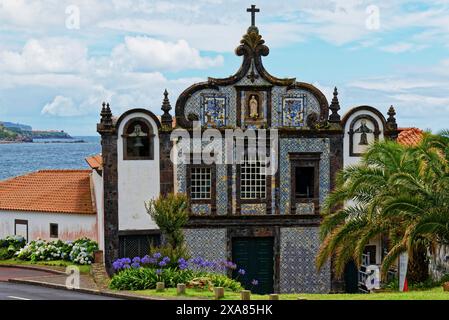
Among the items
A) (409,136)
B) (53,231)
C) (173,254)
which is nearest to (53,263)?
(53,231)

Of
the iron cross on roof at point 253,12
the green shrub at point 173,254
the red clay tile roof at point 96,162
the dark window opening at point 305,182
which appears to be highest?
the iron cross on roof at point 253,12

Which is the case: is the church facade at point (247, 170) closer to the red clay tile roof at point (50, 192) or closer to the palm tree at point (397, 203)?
the red clay tile roof at point (50, 192)

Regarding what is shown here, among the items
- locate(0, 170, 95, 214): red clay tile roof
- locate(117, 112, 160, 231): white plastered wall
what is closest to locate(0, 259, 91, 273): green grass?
locate(117, 112, 160, 231): white plastered wall

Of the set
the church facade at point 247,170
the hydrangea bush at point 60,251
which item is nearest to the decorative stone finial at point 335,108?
the church facade at point 247,170

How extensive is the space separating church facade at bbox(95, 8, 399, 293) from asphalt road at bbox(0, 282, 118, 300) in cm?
480

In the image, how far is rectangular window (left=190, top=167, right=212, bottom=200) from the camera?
3672cm

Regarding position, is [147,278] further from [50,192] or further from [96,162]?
[50,192]

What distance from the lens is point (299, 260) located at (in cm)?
→ 3719

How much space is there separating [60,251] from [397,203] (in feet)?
51.2

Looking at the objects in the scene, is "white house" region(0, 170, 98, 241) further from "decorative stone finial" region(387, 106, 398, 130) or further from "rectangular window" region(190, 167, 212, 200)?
"decorative stone finial" region(387, 106, 398, 130)

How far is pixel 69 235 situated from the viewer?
38.8 metres

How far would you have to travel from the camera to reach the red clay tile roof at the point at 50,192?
39.2 metres

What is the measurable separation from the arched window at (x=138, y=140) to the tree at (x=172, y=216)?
10.9 feet

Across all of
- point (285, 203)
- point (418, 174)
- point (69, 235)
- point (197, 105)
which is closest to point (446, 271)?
point (418, 174)
